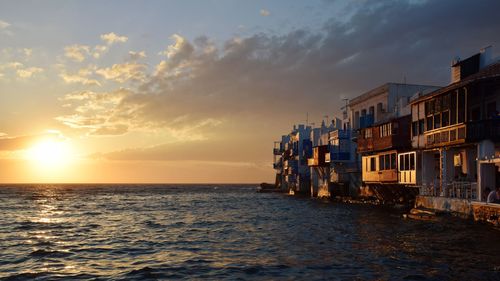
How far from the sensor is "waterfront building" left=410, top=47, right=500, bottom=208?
30.2 m

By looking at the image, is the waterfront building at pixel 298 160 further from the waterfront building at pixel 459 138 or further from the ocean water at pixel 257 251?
the ocean water at pixel 257 251

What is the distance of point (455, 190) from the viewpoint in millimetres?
34562


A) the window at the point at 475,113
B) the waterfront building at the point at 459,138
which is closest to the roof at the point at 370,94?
the waterfront building at the point at 459,138

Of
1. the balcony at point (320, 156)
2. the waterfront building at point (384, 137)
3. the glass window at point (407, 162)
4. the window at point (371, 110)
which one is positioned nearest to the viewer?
the glass window at point (407, 162)

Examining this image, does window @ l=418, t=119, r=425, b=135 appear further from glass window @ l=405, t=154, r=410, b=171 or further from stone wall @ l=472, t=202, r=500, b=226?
stone wall @ l=472, t=202, r=500, b=226

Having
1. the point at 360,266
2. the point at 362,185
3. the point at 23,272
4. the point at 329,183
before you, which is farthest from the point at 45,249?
the point at 329,183

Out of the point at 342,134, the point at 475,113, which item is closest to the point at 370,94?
the point at 342,134

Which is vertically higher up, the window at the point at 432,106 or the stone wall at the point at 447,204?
the window at the point at 432,106

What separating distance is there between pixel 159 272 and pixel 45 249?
8.87 meters

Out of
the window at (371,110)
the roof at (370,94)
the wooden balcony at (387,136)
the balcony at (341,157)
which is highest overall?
the roof at (370,94)

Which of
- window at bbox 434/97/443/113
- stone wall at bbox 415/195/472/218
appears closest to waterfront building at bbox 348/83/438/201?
window at bbox 434/97/443/113

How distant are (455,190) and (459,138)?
453 cm

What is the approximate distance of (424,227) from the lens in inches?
1158

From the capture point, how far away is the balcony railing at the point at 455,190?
31.0m
